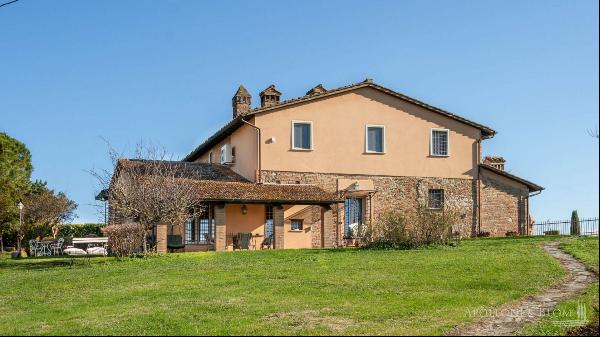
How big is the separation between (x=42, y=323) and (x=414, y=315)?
632 centimetres

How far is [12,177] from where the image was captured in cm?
5019

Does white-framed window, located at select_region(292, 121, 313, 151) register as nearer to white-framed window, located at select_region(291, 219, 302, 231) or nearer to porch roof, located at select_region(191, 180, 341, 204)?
porch roof, located at select_region(191, 180, 341, 204)

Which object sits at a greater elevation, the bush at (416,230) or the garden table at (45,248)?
the bush at (416,230)

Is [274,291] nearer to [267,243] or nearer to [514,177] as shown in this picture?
[267,243]

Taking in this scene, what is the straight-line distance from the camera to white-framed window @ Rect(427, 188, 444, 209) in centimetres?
3488

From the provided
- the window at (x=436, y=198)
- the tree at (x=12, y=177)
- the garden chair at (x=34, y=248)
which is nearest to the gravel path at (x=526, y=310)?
the window at (x=436, y=198)

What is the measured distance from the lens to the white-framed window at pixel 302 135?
3216 centimetres

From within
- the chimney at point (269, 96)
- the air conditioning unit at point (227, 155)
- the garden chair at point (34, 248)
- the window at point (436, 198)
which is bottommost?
the garden chair at point (34, 248)

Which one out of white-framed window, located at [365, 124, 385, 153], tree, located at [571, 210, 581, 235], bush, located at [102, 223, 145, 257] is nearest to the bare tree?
bush, located at [102, 223, 145, 257]

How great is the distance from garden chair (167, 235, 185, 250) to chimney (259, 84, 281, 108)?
9.26m

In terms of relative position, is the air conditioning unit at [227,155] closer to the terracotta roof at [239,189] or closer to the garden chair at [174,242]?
the terracotta roof at [239,189]

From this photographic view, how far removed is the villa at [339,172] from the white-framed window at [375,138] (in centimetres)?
5

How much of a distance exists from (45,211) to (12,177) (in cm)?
343

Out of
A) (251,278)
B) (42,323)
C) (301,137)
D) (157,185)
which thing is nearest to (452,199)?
(301,137)
